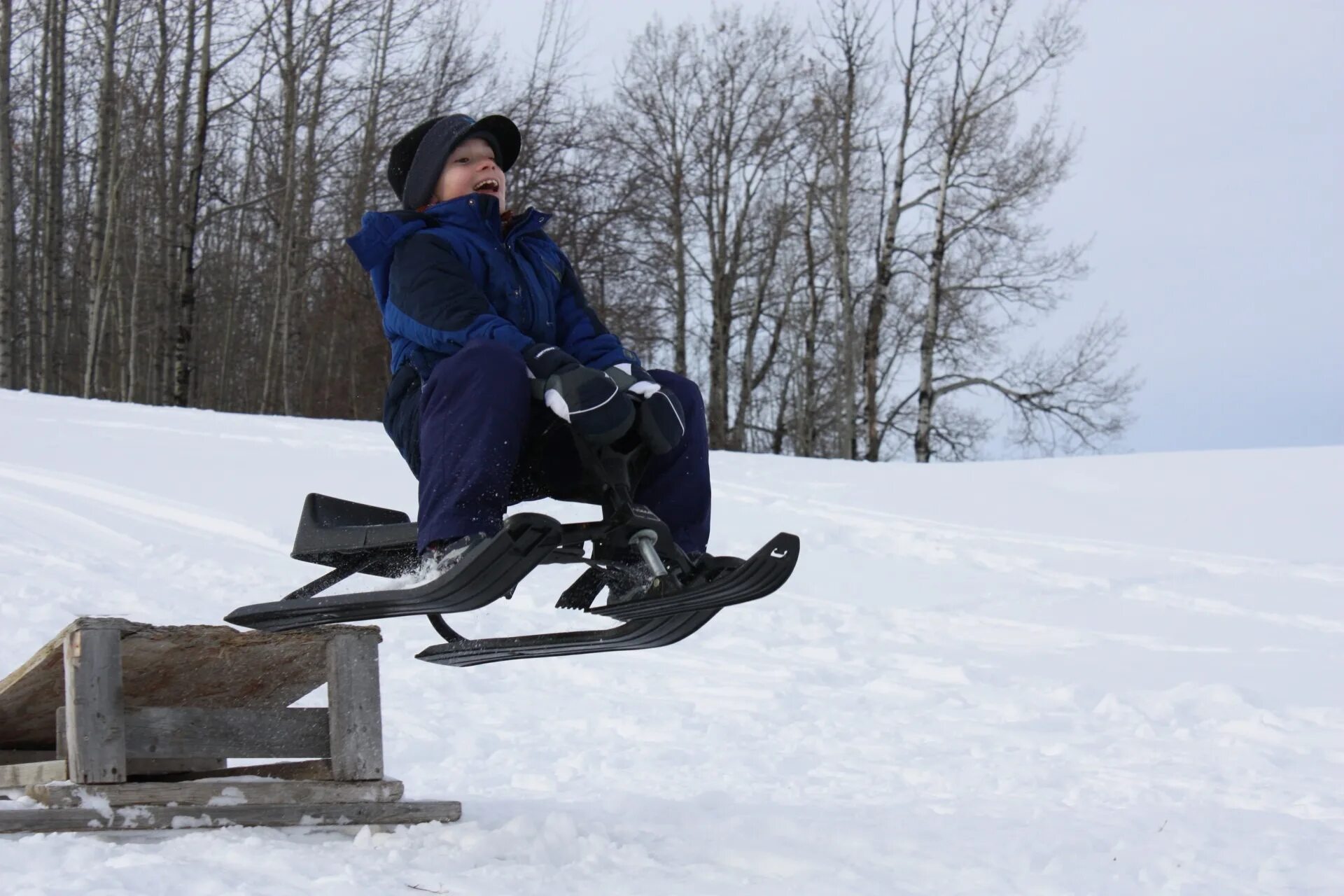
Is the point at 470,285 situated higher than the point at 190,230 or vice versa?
the point at 190,230

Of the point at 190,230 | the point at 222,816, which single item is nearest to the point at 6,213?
the point at 190,230

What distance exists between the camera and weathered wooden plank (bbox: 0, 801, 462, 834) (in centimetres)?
331

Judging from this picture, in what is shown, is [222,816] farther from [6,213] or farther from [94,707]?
[6,213]

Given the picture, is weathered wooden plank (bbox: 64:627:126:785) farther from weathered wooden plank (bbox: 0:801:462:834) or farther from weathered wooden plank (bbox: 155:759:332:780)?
weathered wooden plank (bbox: 155:759:332:780)

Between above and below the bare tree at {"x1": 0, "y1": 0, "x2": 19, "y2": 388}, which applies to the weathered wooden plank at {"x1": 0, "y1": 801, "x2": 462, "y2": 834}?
below

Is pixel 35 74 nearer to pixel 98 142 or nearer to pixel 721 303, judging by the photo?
pixel 98 142

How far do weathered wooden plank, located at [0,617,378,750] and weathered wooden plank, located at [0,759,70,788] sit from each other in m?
0.26

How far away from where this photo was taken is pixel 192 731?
3846 millimetres

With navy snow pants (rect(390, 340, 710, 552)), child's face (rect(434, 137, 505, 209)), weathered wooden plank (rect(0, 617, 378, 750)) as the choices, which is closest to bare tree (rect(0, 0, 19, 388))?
weathered wooden plank (rect(0, 617, 378, 750))

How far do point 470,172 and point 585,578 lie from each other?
1299 millimetres

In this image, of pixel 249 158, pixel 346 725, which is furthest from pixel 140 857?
pixel 249 158

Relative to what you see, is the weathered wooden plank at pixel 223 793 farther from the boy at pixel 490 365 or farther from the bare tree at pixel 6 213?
the bare tree at pixel 6 213

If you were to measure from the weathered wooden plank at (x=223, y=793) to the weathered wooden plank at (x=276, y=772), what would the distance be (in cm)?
28

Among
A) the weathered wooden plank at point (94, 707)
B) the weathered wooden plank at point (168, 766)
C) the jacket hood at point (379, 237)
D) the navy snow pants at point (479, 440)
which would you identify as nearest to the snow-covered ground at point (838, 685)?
the weathered wooden plank at point (94, 707)
